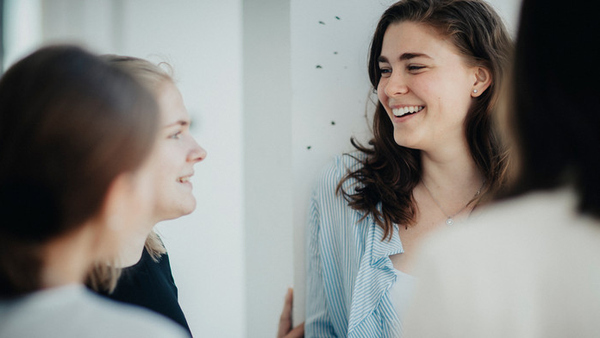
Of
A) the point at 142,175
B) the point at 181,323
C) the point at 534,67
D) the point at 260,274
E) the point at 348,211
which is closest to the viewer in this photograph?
the point at 534,67

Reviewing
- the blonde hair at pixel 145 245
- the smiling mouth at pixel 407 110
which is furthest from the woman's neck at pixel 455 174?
the blonde hair at pixel 145 245

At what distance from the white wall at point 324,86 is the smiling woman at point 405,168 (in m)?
0.06

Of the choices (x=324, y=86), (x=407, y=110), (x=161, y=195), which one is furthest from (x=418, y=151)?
(x=161, y=195)

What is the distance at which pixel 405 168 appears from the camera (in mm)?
1321

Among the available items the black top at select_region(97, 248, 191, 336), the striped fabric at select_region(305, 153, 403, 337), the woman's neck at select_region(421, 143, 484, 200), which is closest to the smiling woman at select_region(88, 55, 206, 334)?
the black top at select_region(97, 248, 191, 336)

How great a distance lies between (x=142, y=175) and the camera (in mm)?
689

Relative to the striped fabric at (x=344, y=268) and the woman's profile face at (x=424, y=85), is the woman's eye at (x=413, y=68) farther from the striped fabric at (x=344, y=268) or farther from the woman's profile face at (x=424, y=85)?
the striped fabric at (x=344, y=268)

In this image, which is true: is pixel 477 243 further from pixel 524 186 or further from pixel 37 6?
pixel 37 6

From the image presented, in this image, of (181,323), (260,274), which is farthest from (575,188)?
(260,274)

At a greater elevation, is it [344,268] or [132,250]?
[132,250]

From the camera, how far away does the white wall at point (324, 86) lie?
1392 millimetres

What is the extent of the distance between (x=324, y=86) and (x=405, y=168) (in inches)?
14.0

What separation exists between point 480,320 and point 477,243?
97mm

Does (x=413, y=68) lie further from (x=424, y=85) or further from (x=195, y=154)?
(x=195, y=154)
